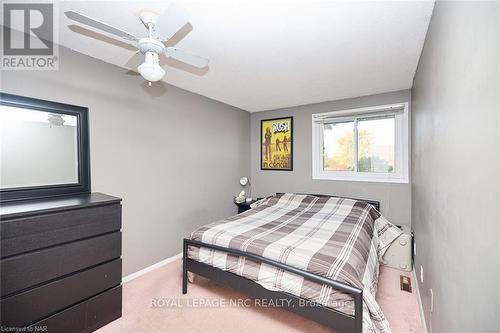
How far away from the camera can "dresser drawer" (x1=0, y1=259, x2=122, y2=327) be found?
4.61ft

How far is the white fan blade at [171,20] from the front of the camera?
117 cm

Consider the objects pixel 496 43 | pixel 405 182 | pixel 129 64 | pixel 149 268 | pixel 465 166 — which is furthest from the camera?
pixel 405 182

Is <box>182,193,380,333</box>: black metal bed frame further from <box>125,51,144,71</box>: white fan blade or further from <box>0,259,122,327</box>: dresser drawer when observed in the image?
<box>125,51,144,71</box>: white fan blade

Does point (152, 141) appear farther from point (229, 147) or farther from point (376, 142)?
point (376, 142)

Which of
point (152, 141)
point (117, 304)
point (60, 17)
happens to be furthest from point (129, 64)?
point (117, 304)

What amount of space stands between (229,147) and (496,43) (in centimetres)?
355

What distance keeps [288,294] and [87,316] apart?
159 cm

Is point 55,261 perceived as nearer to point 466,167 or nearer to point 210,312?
point 210,312

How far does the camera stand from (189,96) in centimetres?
325

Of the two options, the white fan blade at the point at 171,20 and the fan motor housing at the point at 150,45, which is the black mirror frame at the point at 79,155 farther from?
the white fan blade at the point at 171,20

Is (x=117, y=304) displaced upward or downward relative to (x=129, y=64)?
downward

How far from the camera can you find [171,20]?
127cm
